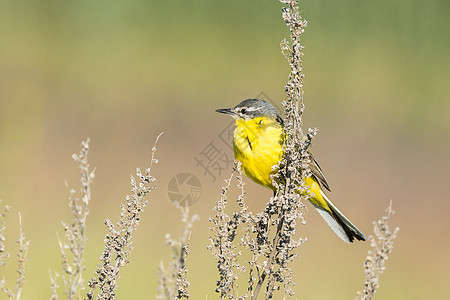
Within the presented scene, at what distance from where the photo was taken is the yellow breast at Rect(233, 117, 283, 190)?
3.01 m

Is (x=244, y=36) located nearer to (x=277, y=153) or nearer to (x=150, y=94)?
(x=150, y=94)

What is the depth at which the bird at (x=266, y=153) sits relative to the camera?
3031 millimetres

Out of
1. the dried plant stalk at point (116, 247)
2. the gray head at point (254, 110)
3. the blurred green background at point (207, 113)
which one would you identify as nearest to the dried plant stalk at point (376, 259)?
the dried plant stalk at point (116, 247)

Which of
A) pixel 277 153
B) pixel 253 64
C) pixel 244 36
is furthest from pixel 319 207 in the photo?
pixel 244 36

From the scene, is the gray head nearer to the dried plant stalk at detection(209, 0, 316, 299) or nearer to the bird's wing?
the bird's wing

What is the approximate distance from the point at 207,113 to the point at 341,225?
3.47m

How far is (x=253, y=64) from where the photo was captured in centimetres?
Result: 724

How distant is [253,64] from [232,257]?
5.27 meters

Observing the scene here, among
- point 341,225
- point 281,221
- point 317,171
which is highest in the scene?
point 317,171

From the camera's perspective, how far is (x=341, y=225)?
128 inches

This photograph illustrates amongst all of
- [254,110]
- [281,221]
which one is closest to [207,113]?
[254,110]

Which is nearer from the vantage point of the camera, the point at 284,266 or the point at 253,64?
the point at 284,266

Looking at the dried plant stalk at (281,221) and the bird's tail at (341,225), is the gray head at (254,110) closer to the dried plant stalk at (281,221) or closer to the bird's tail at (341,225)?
A: the bird's tail at (341,225)

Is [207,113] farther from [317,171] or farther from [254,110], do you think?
[317,171]
